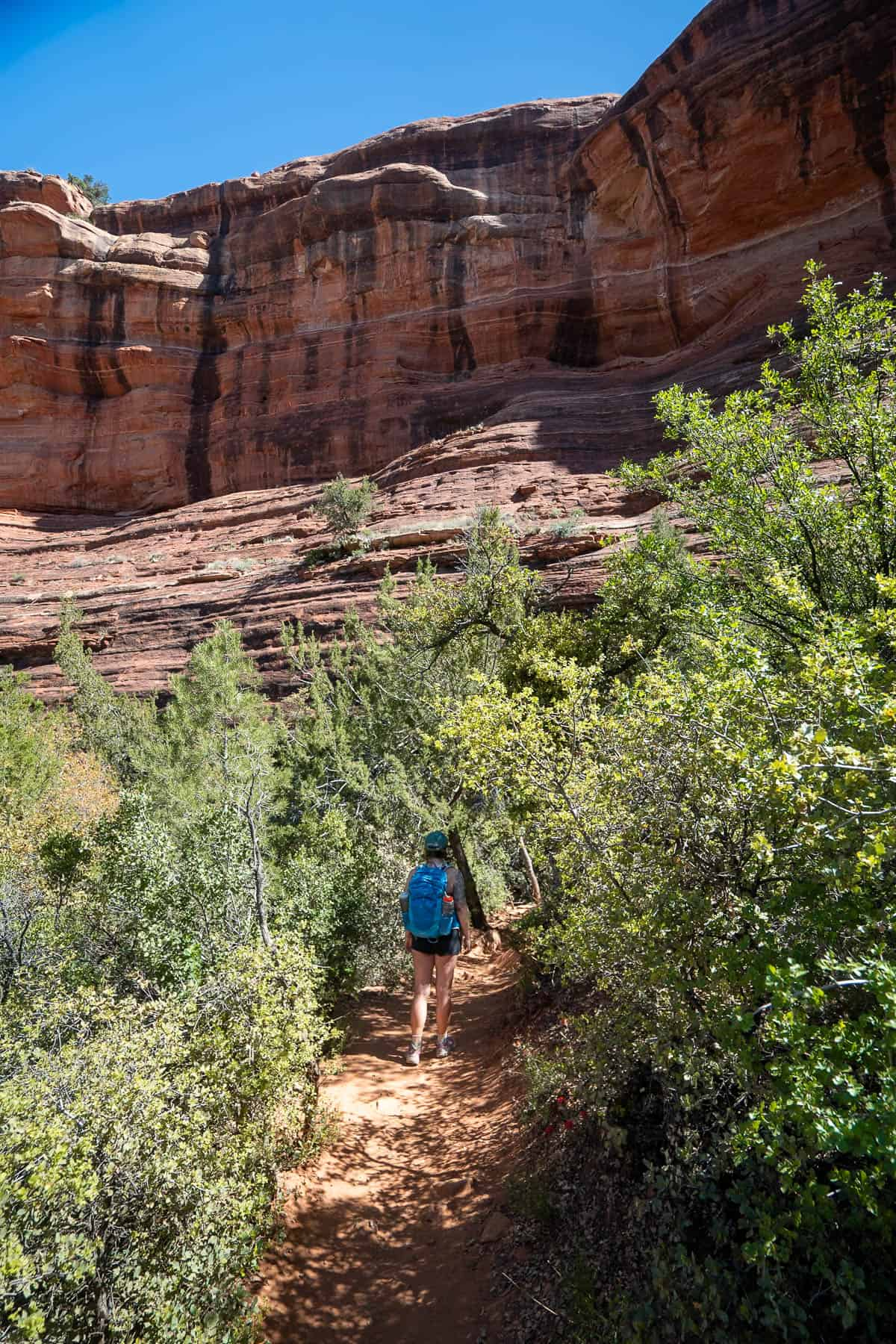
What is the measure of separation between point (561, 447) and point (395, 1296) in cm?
2273

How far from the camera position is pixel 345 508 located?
22.4m

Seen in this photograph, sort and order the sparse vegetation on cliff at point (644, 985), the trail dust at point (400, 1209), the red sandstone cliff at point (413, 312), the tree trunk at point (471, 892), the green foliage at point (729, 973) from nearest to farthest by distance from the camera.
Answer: the green foliage at point (729, 973)
the sparse vegetation on cliff at point (644, 985)
the trail dust at point (400, 1209)
the tree trunk at point (471, 892)
the red sandstone cliff at point (413, 312)

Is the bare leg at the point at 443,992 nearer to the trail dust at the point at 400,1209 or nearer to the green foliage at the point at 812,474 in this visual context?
the trail dust at the point at 400,1209

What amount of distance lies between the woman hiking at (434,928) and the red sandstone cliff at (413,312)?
1053cm

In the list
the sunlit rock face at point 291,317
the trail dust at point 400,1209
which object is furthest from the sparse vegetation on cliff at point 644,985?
the sunlit rock face at point 291,317

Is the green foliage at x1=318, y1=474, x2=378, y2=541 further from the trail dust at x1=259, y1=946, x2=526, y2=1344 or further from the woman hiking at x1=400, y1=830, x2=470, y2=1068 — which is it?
the trail dust at x1=259, y1=946, x2=526, y2=1344

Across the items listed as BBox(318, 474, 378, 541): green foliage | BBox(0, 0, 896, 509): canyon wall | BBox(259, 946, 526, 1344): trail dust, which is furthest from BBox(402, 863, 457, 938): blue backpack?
BBox(0, 0, 896, 509): canyon wall

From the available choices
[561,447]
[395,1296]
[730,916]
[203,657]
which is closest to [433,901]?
[395,1296]

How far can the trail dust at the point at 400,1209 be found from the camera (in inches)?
125

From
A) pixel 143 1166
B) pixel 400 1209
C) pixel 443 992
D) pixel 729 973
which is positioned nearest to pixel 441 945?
pixel 443 992

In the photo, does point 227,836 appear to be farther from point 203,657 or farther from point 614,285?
point 614,285

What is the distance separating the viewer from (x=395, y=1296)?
130 inches

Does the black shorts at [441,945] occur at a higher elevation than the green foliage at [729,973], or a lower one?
lower

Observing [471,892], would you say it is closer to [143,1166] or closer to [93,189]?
[143,1166]
